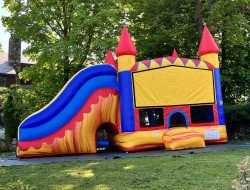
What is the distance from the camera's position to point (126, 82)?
41.4 ft

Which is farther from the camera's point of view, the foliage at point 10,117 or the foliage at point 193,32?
the foliage at point 193,32

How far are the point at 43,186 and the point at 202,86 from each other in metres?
8.46

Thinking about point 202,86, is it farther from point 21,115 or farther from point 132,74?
point 21,115

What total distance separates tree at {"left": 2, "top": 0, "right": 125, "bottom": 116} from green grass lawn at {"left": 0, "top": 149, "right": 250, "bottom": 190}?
9.57 m

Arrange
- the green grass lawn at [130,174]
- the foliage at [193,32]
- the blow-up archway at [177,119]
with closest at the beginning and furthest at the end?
the green grass lawn at [130,174] < the blow-up archway at [177,119] < the foliage at [193,32]

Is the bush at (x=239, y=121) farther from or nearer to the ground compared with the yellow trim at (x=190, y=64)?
nearer to the ground

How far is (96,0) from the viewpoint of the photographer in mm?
19094

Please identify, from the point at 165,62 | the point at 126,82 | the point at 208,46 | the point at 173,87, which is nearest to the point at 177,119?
the point at 173,87

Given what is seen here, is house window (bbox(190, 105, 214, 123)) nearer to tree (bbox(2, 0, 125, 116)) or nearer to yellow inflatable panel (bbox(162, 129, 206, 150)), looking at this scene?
yellow inflatable panel (bbox(162, 129, 206, 150))

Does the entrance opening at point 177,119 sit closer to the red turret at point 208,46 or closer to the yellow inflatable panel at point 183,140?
the yellow inflatable panel at point 183,140

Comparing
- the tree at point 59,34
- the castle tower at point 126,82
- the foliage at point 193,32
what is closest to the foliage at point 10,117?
the tree at point 59,34

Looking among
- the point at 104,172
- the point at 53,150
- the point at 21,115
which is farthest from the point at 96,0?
the point at 104,172

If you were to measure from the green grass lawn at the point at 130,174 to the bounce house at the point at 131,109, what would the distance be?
2.29 meters

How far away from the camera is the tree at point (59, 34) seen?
714 inches
